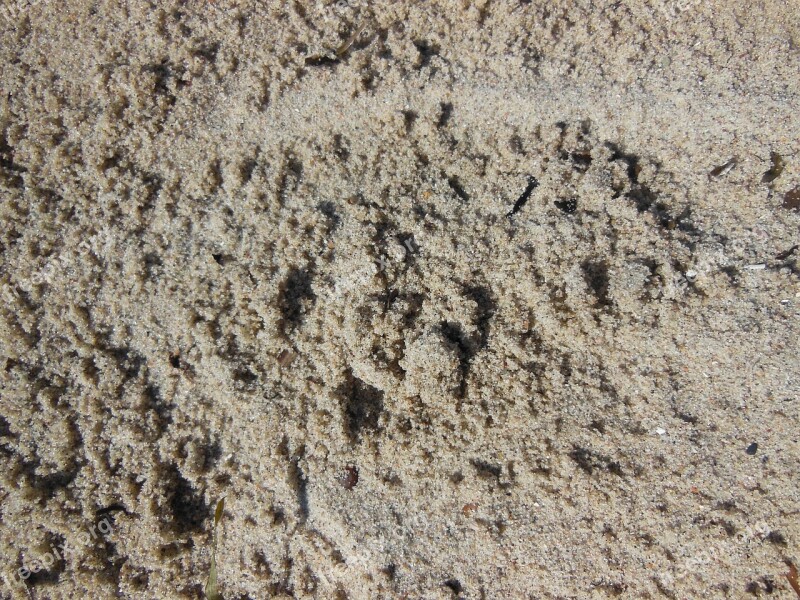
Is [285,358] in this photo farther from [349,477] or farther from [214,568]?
[214,568]

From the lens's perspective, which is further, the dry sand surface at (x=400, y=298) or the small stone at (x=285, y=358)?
the small stone at (x=285, y=358)

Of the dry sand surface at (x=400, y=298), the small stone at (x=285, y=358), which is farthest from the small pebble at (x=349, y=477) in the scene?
the small stone at (x=285, y=358)

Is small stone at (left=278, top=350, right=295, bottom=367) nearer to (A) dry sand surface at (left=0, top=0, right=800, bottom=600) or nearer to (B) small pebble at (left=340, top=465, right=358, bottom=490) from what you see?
(A) dry sand surface at (left=0, top=0, right=800, bottom=600)

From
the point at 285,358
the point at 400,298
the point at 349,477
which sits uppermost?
the point at 400,298

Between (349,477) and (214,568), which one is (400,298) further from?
(214,568)

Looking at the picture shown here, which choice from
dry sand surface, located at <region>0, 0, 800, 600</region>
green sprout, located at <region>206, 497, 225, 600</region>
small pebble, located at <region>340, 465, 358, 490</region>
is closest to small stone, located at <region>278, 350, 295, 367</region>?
dry sand surface, located at <region>0, 0, 800, 600</region>

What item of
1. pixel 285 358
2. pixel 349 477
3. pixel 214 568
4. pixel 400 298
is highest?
pixel 400 298

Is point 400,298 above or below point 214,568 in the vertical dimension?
above

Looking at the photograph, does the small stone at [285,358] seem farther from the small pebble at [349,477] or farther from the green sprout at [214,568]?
the green sprout at [214,568]

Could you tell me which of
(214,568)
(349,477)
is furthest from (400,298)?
(214,568)
